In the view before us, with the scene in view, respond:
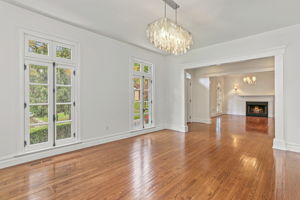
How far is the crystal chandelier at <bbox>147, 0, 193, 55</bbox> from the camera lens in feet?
8.49

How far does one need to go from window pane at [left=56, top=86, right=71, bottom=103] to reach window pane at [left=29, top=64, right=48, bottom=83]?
1.14 ft

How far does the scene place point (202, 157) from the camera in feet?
10.8

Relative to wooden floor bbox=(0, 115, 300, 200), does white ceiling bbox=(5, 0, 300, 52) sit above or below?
above

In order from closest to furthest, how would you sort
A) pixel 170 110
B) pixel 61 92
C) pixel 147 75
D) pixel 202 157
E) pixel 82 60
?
1. pixel 202 157
2. pixel 61 92
3. pixel 82 60
4. pixel 147 75
5. pixel 170 110

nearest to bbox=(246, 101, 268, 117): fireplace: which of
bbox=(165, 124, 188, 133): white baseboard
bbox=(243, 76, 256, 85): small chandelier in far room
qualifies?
bbox=(243, 76, 256, 85): small chandelier in far room

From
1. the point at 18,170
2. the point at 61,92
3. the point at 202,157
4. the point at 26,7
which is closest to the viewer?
the point at 18,170

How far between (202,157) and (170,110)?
314cm

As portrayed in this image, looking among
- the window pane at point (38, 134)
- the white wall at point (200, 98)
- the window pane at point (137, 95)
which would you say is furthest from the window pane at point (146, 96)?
the white wall at point (200, 98)

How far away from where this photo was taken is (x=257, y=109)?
1008 centimetres

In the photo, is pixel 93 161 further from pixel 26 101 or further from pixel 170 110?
pixel 170 110

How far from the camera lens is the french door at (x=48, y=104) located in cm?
317

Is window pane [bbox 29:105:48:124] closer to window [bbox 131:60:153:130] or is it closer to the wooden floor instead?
the wooden floor

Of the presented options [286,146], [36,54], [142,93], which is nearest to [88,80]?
[36,54]

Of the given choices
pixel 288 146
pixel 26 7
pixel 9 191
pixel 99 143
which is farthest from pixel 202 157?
pixel 26 7
